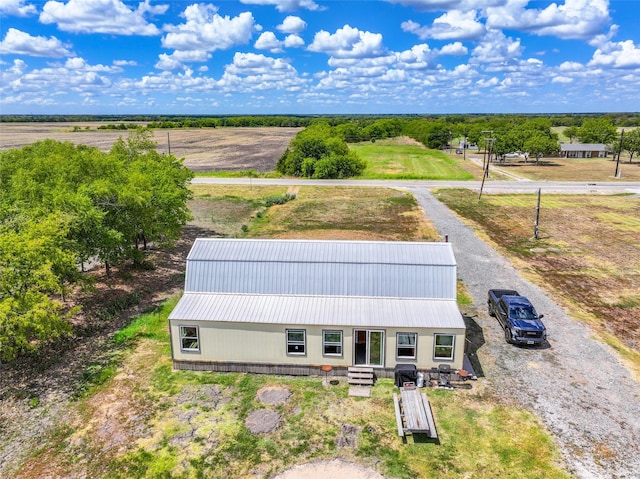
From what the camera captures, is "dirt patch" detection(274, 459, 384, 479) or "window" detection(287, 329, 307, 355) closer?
"dirt patch" detection(274, 459, 384, 479)

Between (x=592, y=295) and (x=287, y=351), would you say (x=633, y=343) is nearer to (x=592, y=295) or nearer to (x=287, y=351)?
(x=592, y=295)

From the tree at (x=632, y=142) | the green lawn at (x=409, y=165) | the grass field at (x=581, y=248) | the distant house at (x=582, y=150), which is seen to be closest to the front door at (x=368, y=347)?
the grass field at (x=581, y=248)

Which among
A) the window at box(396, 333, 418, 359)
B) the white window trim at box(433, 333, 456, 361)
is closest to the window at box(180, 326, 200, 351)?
the window at box(396, 333, 418, 359)

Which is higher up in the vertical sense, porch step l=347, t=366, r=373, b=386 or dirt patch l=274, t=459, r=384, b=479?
porch step l=347, t=366, r=373, b=386

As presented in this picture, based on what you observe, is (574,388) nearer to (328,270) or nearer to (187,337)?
(328,270)

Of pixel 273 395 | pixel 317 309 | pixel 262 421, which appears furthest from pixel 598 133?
pixel 262 421

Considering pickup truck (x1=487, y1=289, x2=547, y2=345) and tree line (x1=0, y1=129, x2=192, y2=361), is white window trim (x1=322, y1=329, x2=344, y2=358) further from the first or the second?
tree line (x1=0, y1=129, x2=192, y2=361)

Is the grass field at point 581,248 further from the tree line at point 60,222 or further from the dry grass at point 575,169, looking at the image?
the tree line at point 60,222
